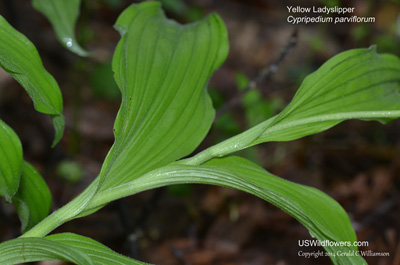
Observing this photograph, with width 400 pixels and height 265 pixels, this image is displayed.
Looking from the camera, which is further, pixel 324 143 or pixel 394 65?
pixel 324 143

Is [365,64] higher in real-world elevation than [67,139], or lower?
higher

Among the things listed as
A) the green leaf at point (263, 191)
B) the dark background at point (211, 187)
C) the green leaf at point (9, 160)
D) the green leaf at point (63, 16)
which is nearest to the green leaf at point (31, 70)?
the green leaf at point (9, 160)

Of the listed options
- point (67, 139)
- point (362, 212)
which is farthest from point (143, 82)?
point (67, 139)

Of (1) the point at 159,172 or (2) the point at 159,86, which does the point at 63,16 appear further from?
(1) the point at 159,172

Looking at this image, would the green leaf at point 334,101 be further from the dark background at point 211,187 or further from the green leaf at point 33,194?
the dark background at point 211,187

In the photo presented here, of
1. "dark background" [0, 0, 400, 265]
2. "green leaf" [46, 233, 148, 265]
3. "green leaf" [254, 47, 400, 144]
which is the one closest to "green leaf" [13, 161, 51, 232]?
"green leaf" [46, 233, 148, 265]

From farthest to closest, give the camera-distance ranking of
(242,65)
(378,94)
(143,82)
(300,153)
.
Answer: (242,65) → (300,153) → (378,94) → (143,82)

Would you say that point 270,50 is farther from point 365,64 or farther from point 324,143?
point 365,64

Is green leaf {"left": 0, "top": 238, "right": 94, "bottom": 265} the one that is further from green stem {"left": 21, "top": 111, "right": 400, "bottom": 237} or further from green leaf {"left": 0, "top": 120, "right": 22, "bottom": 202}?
green leaf {"left": 0, "top": 120, "right": 22, "bottom": 202}
